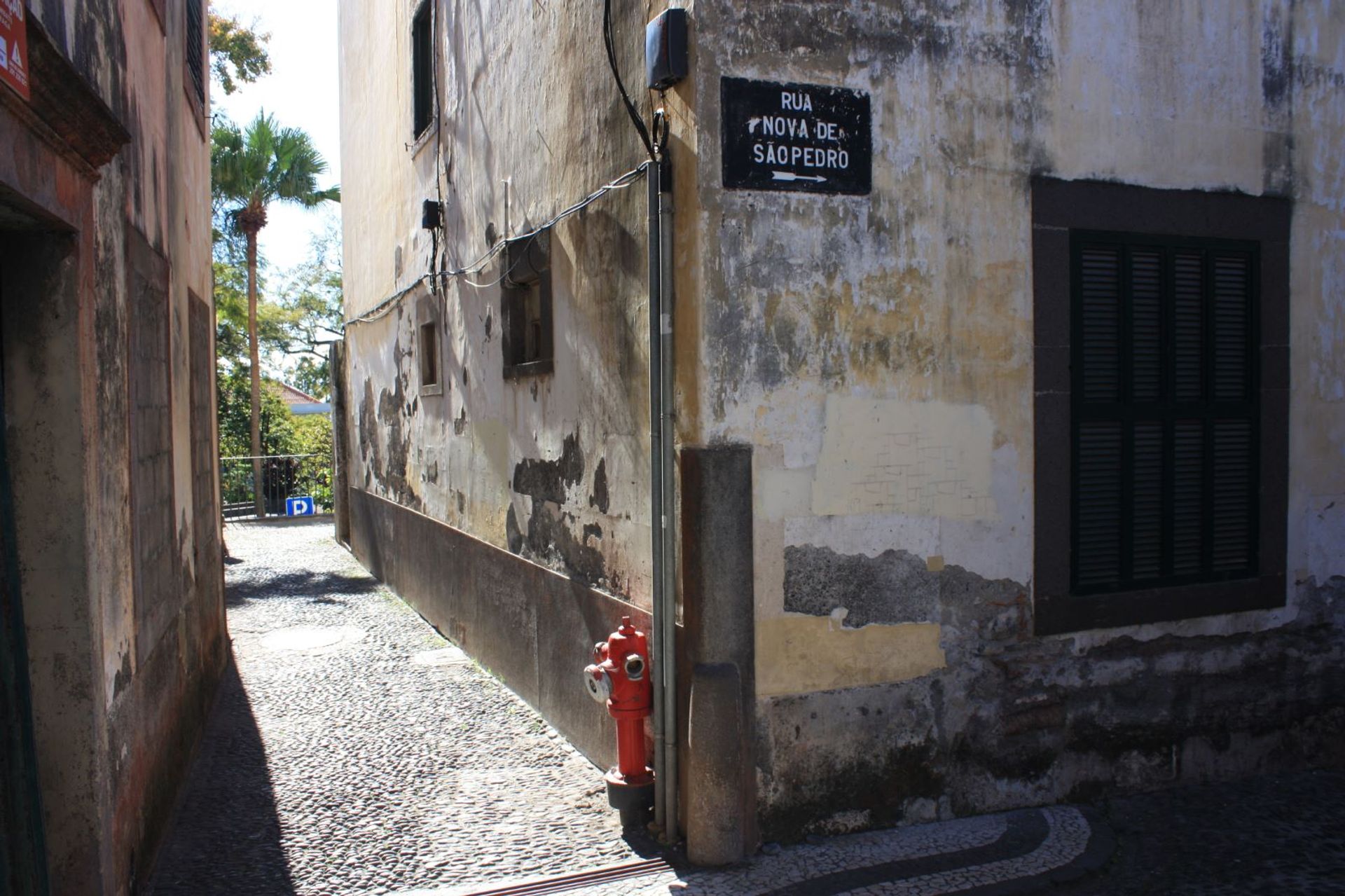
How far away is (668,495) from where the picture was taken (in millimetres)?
5031

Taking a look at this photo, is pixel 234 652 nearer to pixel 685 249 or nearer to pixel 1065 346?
pixel 685 249

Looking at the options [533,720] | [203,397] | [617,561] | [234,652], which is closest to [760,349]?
[617,561]

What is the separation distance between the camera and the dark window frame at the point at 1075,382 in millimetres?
5496

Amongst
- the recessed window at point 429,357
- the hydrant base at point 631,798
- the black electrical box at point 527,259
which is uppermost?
the black electrical box at point 527,259

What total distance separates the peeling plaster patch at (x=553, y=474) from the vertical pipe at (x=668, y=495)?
1.35m

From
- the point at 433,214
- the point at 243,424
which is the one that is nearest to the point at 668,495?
the point at 433,214

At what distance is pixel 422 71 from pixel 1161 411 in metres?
Result: 7.11

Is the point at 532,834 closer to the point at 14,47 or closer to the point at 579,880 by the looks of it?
the point at 579,880

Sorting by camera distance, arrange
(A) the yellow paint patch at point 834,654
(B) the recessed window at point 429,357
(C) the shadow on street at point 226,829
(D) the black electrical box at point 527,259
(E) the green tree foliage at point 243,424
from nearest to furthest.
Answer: (C) the shadow on street at point 226,829 < (A) the yellow paint patch at point 834,654 < (D) the black electrical box at point 527,259 < (B) the recessed window at point 429,357 < (E) the green tree foliage at point 243,424

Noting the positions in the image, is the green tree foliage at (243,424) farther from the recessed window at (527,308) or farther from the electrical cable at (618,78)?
the electrical cable at (618,78)

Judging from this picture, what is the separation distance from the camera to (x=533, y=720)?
7.09m

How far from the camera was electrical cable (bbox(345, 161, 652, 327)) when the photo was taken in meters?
5.46

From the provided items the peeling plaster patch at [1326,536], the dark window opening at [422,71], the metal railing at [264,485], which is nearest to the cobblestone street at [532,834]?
the peeling plaster patch at [1326,536]

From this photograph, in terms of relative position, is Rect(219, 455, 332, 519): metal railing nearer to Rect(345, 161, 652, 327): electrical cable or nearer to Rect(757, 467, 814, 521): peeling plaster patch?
Rect(345, 161, 652, 327): electrical cable
